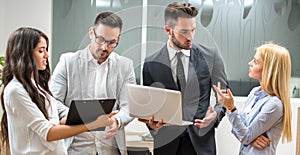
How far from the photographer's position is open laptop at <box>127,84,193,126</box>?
5.76ft

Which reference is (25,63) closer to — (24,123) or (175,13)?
(24,123)

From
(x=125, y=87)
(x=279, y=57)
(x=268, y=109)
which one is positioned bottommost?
(x=268, y=109)

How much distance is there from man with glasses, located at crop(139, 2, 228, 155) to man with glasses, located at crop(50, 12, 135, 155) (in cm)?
13

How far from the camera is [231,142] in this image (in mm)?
3264

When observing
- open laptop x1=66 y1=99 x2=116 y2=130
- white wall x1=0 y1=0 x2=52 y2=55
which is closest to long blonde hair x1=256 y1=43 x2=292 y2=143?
open laptop x1=66 y1=99 x2=116 y2=130

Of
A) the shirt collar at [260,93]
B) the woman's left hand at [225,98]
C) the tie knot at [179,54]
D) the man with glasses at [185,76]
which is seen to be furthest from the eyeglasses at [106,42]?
the shirt collar at [260,93]

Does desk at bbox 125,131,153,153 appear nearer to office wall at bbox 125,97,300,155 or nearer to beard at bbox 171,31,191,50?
beard at bbox 171,31,191,50

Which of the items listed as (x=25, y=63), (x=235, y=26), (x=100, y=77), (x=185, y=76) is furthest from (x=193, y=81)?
(x=235, y=26)

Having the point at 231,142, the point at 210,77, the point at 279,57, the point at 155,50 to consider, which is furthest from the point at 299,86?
the point at 155,50

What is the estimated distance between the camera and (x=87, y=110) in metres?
1.76

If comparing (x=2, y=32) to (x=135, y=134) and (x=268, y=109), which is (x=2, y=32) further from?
(x=268, y=109)

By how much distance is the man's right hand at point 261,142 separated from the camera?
2.04 meters

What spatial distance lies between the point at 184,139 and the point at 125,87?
1.48 feet

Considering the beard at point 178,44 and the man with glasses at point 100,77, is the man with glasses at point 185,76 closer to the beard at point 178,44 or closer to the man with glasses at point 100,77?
the beard at point 178,44
